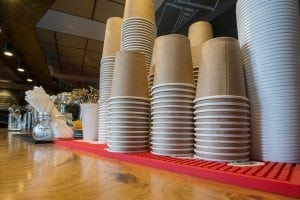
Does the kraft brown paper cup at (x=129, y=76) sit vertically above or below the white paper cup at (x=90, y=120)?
above

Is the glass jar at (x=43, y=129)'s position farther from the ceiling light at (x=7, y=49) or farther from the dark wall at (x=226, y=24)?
the ceiling light at (x=7, y=49)

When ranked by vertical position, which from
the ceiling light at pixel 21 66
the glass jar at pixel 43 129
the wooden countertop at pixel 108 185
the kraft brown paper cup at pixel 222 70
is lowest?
the wooden countertop at pixel 108 185

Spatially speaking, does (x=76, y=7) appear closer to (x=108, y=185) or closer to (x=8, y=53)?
(x=8, y=53)

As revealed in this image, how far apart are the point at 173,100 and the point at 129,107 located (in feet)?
0.55

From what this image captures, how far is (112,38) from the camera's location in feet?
4.19

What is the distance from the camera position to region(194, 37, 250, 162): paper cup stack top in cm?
67

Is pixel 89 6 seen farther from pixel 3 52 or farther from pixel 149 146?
pixel 3 52

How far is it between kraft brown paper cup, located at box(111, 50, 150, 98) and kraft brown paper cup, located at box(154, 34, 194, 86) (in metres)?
0.08

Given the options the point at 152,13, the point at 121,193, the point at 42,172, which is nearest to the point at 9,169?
the point at 42,172

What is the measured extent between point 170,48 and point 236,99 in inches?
10.8

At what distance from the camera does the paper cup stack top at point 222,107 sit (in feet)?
2.21

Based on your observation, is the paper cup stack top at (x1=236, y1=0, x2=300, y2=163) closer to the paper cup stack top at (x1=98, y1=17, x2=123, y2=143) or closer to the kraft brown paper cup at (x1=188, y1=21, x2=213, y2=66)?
the kraft brown paper cup at (x1=188, y1=21, x2=213, y2=66)

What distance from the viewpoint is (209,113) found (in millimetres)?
702

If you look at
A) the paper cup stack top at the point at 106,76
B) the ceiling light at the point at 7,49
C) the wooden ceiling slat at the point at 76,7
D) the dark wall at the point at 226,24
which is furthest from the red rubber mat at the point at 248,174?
the ceiling light at the point at 7,49
